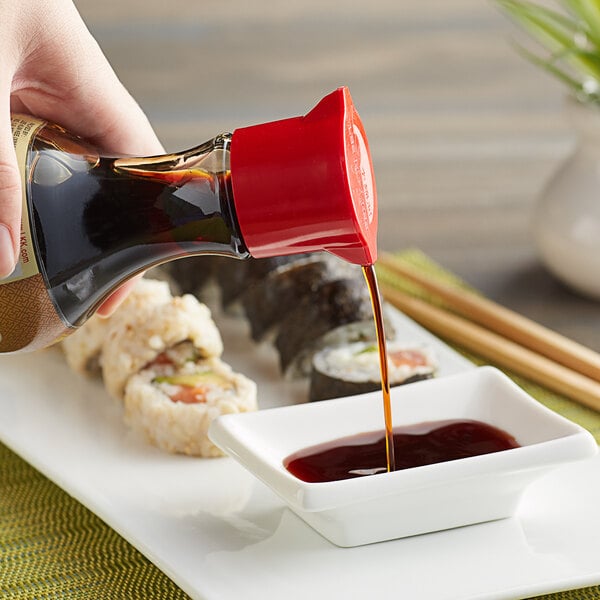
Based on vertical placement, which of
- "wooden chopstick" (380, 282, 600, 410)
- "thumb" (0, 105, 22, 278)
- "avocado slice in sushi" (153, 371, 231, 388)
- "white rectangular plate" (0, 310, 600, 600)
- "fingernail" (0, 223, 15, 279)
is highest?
"thumb" (0, 105, 22, 278)

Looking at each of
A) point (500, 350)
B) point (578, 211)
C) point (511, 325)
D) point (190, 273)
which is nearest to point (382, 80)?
point (578, 211)

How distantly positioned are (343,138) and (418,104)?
399cm

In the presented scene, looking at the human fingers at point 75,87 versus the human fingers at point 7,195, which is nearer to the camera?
the human fingers at point 7,195

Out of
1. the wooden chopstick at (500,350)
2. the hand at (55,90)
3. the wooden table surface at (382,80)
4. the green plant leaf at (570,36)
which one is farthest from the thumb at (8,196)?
the wooden table surface at (382,80)

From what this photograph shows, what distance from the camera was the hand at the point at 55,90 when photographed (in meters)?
1.41

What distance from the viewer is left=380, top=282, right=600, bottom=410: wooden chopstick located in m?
2.34

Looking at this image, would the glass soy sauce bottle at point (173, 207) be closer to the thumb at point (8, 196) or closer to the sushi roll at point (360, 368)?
the thumb at point (8, 196)

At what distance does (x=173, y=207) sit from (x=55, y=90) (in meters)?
0.37

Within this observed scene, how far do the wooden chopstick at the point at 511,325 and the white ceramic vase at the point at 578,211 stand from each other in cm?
20

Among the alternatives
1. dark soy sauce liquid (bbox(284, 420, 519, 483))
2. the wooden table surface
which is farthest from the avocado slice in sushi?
the wooden table surface

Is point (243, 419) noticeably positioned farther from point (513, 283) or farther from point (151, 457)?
point (513, 283)

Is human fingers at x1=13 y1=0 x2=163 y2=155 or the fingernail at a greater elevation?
human fingers at x1=13 y1=0 x2=163 y2=155

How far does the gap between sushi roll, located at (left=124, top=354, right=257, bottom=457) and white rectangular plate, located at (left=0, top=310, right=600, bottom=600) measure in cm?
3

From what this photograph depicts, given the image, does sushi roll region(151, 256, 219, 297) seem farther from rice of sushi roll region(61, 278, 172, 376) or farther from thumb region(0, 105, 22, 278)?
thumb region(0, 105, 22, 278)
